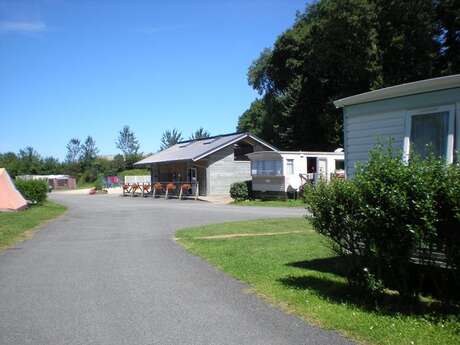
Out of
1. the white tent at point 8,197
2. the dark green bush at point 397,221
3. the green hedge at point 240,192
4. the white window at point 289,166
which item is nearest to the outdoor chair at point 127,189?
the green hedge at point 240,192

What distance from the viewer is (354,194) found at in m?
5.77

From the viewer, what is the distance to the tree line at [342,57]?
33656 mm

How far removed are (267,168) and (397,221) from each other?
77.0 feet

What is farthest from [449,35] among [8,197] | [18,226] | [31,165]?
[31,165]

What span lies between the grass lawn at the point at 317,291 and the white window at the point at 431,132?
227cm

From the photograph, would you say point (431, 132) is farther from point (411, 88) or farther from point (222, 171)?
point (222, 171)

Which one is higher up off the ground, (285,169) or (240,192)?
(285,169)

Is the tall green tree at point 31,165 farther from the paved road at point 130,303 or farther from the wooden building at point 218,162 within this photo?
the paved road at point 130,303

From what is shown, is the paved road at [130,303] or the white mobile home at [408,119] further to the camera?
the white mobile home at [408,119]

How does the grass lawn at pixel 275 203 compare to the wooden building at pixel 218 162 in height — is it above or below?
below

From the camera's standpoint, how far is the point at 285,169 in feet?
90.9

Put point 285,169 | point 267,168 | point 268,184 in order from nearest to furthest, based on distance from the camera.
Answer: point 285,169 < point 267,168 < point 268,184

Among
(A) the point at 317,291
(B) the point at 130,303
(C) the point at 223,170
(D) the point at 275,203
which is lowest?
(B) the point at 130,303

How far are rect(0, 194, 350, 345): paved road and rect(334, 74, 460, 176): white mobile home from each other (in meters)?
3.39
